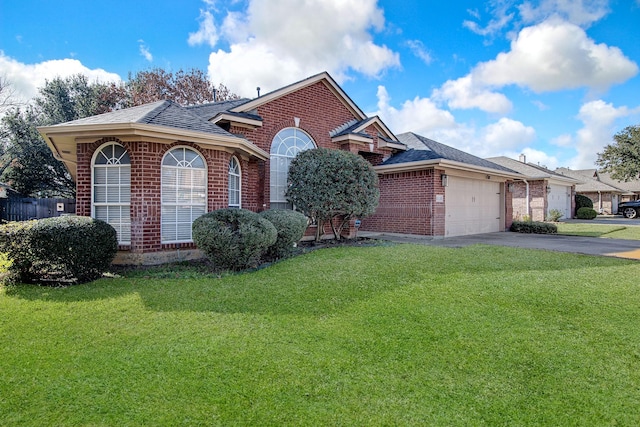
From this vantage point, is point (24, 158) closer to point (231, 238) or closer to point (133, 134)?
point (133, 134)

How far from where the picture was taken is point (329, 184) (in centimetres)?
1066

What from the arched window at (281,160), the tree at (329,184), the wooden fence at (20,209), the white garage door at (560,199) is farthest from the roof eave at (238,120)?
the white garage door at (560,199)

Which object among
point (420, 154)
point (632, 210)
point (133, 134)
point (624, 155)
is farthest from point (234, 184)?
point (624, 155)

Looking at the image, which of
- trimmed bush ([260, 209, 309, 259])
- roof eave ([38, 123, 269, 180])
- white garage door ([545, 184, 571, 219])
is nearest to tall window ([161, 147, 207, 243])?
roof eave ([38, 123, 269, 180])

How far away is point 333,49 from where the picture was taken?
13656 mm

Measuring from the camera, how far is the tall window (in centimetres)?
840

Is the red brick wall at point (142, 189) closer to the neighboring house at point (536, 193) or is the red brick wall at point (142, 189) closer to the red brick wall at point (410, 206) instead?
the red brick wall at point (410, 206)

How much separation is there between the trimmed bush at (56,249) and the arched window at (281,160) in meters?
5.92

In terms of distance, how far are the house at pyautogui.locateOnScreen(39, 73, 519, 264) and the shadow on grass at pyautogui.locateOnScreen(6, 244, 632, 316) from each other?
2.21 meters

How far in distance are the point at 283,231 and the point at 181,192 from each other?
2.74 metres

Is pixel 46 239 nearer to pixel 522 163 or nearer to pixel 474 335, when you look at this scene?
pixel 474 335

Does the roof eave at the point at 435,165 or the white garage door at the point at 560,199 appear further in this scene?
the white garage door at the point at 560,199

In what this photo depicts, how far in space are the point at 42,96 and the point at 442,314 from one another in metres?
32.5

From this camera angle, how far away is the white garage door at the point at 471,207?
1368cm
